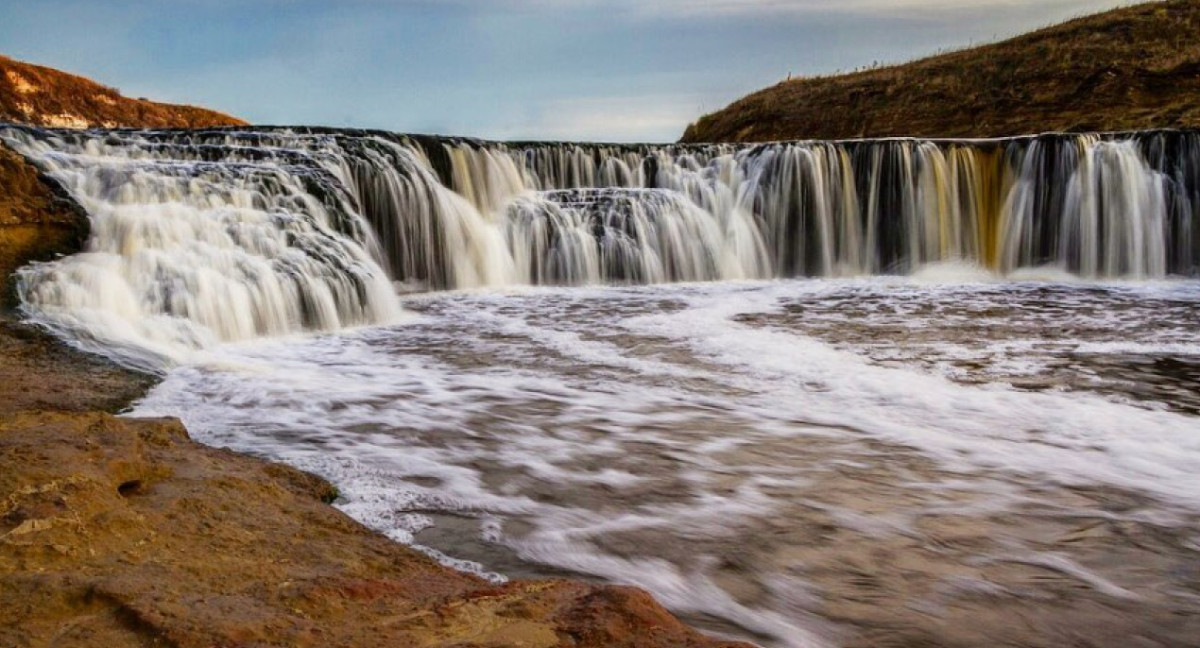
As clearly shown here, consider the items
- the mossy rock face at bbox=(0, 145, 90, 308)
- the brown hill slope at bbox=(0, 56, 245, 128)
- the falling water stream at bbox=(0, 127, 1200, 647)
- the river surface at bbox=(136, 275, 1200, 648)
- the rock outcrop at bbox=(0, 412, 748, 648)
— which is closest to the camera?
the rock outcrop at bbox=(0, 412, 748, 648)

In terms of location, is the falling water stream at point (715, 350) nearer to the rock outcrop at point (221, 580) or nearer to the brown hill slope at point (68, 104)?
the rock outcrop at point (221, 580)

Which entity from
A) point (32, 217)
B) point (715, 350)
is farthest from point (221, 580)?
point (32, 217)

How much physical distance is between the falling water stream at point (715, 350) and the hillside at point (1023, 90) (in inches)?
405

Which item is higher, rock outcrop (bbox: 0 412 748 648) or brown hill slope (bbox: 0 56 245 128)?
brown hill slope (bbox: 0 56 245 128)

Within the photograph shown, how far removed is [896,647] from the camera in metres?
2.31

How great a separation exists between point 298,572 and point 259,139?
1137 cm

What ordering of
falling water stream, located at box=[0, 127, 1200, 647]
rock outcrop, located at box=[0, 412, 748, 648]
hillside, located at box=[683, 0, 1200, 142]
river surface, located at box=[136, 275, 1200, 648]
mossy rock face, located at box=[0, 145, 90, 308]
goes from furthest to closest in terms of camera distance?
hillside, located at box=[683, 0, 1200, 142] < mossy rock face, located at box=[0, 145, 90, 308] < falling water stream, located at box=[0, 127, 1200, 647] < river surface, located at box=[136, 275, 1200, 648] < rock outcrop, located at box=[0, 412, 748, 648]

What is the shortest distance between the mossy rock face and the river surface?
189cm

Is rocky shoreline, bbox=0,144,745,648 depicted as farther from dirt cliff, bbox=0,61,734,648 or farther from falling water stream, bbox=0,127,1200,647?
falling water stream, bbox=0,127,1200,647

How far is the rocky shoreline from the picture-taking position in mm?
1658

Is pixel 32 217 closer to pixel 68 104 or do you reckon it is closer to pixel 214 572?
pixel 214 572

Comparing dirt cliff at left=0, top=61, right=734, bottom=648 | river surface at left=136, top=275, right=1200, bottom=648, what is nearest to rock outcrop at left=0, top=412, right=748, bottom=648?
dirt cliff at left=0, top=61, right=734, bottom=648

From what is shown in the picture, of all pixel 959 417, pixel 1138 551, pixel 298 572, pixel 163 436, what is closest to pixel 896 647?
pixel 1138 551

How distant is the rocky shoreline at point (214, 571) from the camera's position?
1.66m
